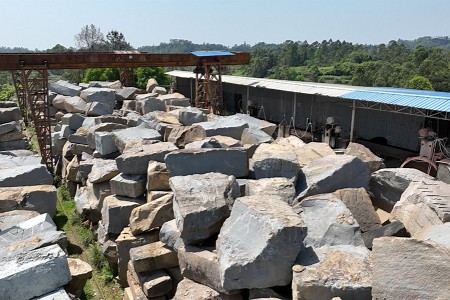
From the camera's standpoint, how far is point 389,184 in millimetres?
6445

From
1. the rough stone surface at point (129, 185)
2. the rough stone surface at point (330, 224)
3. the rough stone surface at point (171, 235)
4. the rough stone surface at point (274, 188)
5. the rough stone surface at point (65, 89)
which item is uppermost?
the rough stone surface at point (65, 89)

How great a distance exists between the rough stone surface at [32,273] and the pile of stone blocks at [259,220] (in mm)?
1040

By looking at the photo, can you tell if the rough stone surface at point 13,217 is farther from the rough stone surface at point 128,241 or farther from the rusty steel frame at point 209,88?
the rusty steel frame at point 209,88

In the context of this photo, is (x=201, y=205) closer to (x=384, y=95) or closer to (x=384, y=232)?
(x=384, y=232)

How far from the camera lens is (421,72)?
42.4 metres

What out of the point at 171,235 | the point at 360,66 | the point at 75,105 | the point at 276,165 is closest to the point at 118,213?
the point at 171,235

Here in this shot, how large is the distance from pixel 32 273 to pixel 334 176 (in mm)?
4484

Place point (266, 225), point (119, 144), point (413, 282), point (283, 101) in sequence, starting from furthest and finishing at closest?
point (283, 101)
point (119, 144)
point (266, 225)
point (413, 282)

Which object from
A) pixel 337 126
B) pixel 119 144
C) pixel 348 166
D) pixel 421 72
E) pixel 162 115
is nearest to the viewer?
pixel 348 166

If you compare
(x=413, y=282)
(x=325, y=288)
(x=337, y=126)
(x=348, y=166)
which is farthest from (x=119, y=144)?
(x=337, y=126)

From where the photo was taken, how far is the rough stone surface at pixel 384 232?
5078 millimetres

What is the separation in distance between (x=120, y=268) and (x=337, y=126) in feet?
31.5

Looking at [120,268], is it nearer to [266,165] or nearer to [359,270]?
[266,165]

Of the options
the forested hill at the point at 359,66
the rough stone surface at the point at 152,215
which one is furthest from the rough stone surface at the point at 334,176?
the forested hill at the point at 359,66
